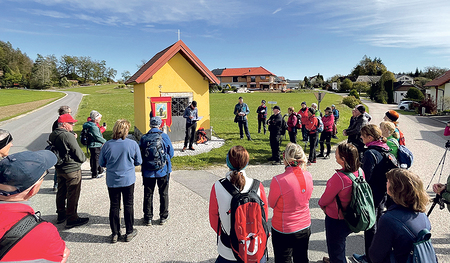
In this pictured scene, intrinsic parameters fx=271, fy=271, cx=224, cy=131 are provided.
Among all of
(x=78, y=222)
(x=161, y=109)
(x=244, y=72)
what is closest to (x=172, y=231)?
(x=78, y=222)

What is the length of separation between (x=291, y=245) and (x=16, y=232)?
268cm

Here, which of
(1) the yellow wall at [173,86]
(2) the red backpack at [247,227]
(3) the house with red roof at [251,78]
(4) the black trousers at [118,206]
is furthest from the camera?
(3) the house with red roof at [251,78]

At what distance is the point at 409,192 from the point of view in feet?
7.75

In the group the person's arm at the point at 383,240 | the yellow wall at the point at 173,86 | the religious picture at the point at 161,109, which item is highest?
the yellow wall at the point at 173,86

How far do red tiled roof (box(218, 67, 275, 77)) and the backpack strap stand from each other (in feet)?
308

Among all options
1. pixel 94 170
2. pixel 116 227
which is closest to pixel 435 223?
pixel 116 227

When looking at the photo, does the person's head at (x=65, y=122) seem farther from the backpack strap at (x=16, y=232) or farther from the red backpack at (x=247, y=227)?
the red backpack at (x=247, y=227)

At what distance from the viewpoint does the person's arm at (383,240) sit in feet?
7.75

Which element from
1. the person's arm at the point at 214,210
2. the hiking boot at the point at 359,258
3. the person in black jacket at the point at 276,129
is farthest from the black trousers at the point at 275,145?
the person's arm at the point at 214,210

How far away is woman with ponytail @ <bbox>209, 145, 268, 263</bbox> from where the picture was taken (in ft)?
9.07

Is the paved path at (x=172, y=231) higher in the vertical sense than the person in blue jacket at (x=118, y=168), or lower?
lower

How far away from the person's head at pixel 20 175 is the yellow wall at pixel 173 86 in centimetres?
998

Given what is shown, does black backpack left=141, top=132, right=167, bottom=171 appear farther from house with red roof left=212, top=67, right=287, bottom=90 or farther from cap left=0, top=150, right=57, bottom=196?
house with red roof left=212, top=67, right=287, bottom=90

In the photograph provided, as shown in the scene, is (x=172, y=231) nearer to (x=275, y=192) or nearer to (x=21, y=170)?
(x=275, y=192)
